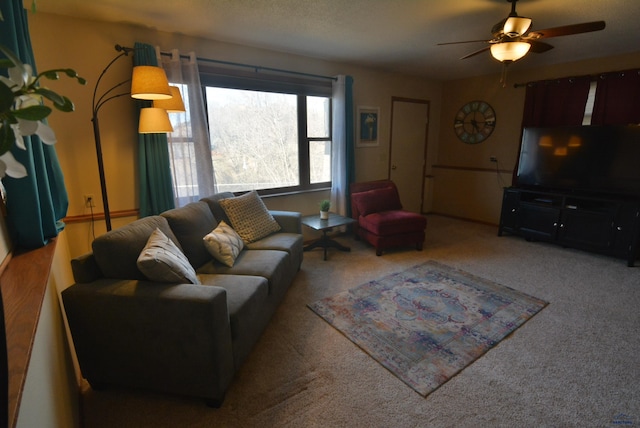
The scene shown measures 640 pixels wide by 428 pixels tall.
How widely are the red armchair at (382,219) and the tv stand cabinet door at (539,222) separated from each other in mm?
1455

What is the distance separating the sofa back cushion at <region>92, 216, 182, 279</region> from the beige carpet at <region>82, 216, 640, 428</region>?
0.68 m

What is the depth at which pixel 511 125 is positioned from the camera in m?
4.71

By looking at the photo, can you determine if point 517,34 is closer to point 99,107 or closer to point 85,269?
point 85,269

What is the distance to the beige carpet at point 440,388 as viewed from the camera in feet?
5.18

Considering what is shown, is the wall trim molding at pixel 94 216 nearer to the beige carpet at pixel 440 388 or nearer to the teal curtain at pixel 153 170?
the teal curtain at pixel 153 170

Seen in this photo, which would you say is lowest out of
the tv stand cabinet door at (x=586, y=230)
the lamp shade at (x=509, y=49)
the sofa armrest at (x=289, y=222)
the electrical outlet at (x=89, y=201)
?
the tv stand cabinet door at (x=586, y=230)

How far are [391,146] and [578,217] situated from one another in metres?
2.60

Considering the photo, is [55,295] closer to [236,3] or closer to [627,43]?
[236,3]

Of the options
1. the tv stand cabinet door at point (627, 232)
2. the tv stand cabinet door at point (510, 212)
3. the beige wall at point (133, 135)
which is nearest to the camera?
the beige wall at point (133, 135)

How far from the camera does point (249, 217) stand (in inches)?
116

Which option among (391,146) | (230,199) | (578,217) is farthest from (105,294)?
(578,217)

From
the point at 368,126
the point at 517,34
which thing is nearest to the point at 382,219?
the point at 368,126

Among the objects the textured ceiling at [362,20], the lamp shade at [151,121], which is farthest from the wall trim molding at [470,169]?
the lamp shade at [151,121]

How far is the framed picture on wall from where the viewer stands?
14.8ft
